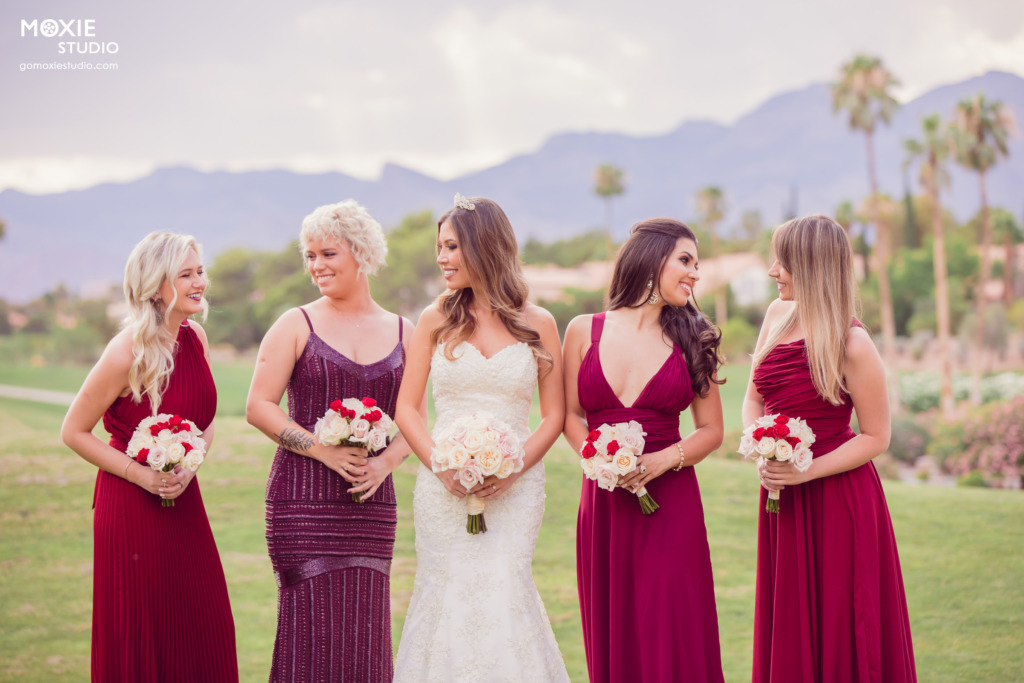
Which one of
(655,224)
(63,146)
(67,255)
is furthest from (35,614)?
(67,255)

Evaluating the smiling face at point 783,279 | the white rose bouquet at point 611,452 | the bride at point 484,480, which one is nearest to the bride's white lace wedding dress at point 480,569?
the bride at point 484,480

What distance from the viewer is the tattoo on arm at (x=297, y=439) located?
16.3 ft

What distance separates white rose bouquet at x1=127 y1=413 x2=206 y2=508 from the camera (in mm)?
4723

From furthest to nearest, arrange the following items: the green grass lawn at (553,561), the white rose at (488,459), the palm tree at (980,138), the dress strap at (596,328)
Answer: the palm tree at (980,138), the green grass lawn at (553,561), the dress strap at (596,328), the white rose at (488,459)

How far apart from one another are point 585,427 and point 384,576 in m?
1.50

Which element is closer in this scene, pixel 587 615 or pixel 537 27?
pixel 587 615

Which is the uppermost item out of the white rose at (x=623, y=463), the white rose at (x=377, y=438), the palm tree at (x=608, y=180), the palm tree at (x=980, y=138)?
the palm tree at (x=608, y=180)

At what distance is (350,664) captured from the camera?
507 centimetres

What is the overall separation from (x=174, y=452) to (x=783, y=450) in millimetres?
3204

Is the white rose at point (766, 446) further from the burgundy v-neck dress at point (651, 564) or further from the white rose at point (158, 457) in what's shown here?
the white rose at point (158, 457)

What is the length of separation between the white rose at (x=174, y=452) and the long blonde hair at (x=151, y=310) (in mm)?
357

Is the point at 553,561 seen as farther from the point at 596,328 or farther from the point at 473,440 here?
the point at 473,440

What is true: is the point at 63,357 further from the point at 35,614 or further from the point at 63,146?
the point at 63,146

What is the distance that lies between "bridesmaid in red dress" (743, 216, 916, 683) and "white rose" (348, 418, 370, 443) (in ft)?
7.07
